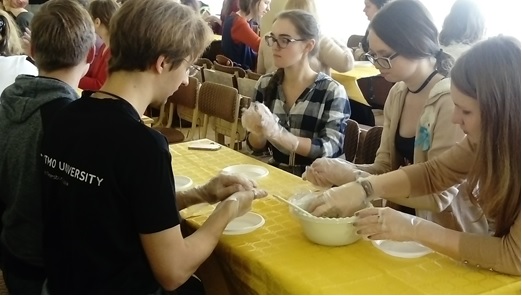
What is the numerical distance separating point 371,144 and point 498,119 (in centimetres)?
118

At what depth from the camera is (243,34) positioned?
515 cm

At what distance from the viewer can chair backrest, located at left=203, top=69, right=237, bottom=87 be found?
13.7 feet

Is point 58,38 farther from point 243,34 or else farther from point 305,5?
point 243,34

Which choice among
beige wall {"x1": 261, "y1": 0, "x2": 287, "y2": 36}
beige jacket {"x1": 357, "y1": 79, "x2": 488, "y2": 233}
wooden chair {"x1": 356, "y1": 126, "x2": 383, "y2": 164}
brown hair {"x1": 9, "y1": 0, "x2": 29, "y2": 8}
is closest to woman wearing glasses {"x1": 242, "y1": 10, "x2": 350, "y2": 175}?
wooden chair {"x1": 356, "y1": 126, "x2": 383, "y2": 164}

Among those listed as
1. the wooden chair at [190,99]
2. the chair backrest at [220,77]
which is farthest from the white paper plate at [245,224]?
the chair backrest at [220,77]

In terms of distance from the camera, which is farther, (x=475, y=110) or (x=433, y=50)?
(x=433, y=50)

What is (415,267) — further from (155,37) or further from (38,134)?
(38,134)

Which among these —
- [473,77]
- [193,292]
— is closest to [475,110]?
[473,77]

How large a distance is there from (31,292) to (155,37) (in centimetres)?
85

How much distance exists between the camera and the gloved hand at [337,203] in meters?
1.56

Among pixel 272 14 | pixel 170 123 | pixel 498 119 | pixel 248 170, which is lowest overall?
pixel 170 123

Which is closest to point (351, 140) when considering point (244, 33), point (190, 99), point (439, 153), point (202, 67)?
point (439, 153)

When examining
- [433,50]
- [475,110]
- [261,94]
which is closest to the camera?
[475,110]

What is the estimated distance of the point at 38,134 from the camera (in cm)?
165
